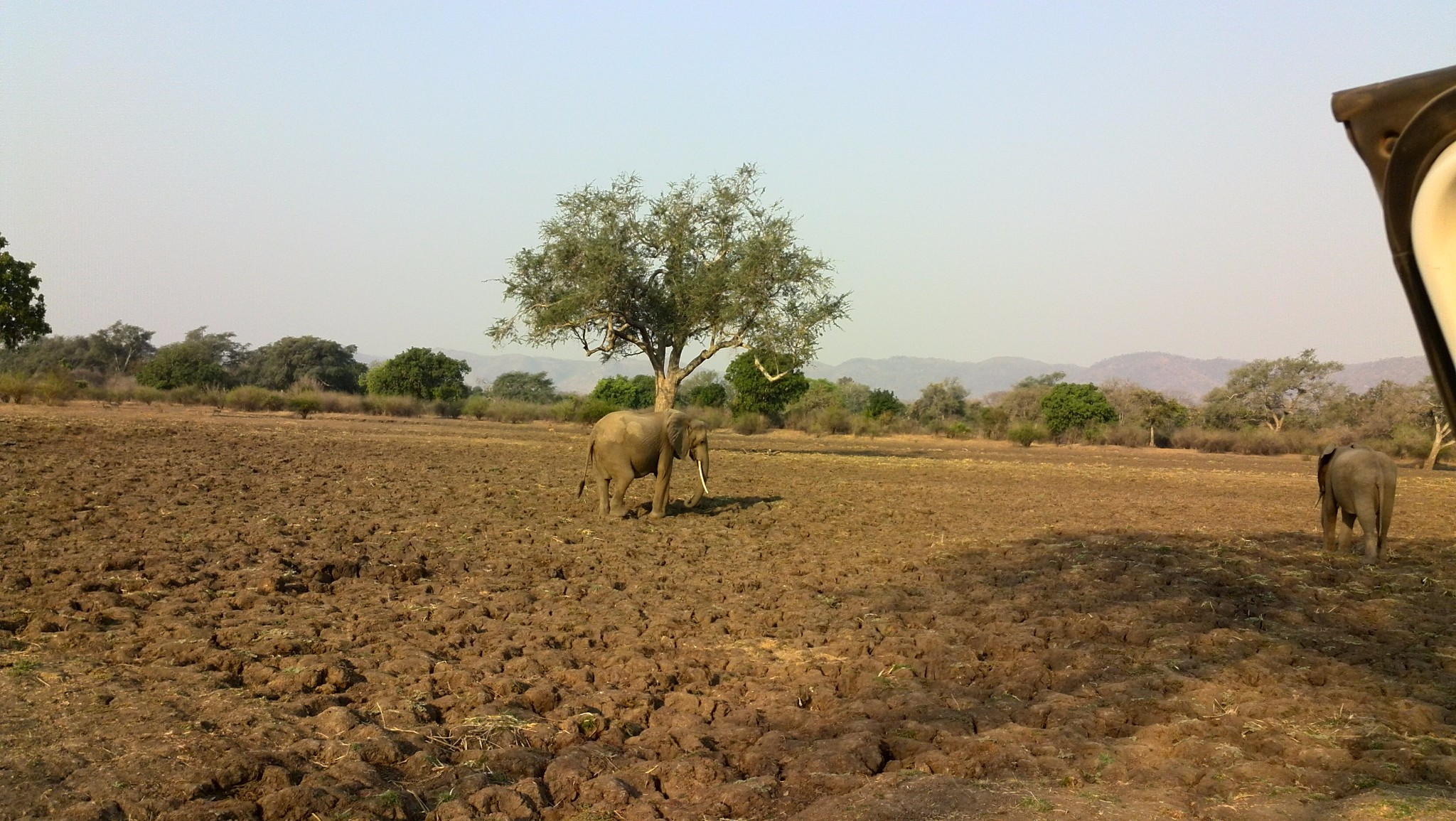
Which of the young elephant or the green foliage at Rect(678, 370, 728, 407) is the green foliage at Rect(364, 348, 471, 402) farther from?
the young elephant

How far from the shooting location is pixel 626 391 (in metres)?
60.1

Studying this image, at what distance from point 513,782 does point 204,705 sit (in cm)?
180

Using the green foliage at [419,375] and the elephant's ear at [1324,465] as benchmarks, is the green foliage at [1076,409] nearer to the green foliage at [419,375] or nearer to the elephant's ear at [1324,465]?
the green foliage at [419,375]

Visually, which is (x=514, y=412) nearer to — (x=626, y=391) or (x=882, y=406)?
(x=626, y=391)

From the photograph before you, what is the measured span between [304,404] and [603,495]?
32.7m

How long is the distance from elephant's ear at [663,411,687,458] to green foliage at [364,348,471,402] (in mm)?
51058

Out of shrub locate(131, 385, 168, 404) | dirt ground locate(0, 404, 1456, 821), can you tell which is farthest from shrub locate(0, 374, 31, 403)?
dirt ground locate(0, 404, 1456, 821)

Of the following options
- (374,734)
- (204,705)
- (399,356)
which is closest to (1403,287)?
(374,734)

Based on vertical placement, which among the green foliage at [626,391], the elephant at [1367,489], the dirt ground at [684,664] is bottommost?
the dirt ground at [684,664]

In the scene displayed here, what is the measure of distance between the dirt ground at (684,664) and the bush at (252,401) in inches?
1309

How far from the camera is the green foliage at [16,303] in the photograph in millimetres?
27922

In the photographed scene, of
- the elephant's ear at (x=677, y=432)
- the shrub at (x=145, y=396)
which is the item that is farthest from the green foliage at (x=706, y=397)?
the elephant's ear at (x=677, y=432)

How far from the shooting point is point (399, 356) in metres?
65.9

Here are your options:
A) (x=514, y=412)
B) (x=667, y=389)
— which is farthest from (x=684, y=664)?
(x=514, y=412)
